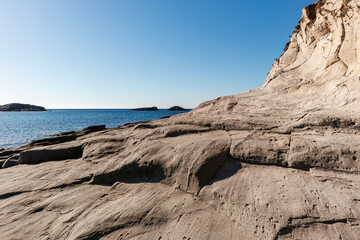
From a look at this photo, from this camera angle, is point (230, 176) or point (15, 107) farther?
point (15, 107)

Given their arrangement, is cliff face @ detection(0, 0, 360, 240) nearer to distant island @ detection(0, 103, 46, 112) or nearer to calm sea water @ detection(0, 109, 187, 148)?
calm sea water @ detection(0, 109, 187, 148)

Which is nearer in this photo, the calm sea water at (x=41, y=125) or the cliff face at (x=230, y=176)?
the cliff face at (x=230, y=176)

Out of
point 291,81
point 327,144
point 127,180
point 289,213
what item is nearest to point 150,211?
point 127,180

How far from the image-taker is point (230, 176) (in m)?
4.95

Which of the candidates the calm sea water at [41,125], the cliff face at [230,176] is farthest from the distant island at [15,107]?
the cliff face at [230,176]

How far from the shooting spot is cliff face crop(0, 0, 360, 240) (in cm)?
382

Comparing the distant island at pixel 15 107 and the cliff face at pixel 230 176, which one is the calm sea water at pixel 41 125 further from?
the distant island at pixel 15 107

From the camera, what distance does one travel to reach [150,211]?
461 cm

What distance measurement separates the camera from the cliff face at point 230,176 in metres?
3.82

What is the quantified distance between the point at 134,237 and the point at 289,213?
135 inches

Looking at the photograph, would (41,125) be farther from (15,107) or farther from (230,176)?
(15,107)

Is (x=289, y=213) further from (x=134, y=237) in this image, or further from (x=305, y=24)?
(x=305, y=24)

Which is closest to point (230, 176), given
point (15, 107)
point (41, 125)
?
point (41, 125)

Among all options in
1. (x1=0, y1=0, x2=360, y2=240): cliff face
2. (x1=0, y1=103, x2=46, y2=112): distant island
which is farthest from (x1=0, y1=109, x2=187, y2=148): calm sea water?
(x1=0, y1=103, x2=46, y2=112): distant island
